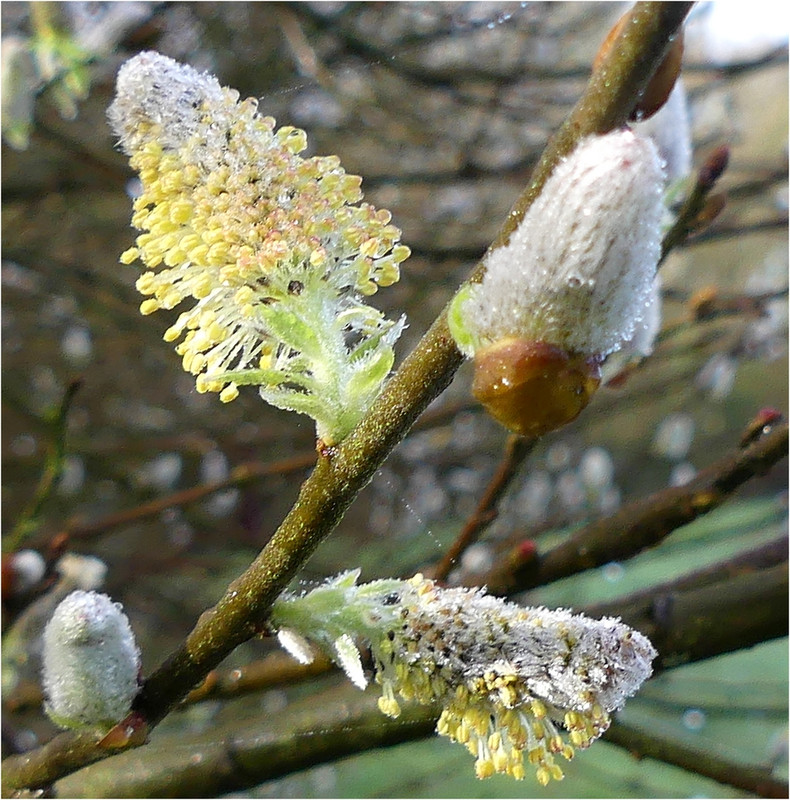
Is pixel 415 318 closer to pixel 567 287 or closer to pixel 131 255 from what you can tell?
pixel 131 255

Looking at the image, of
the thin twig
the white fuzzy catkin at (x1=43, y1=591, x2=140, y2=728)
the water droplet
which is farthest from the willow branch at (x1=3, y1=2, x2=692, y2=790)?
the water droplet

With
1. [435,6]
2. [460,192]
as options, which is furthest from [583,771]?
[435,6]

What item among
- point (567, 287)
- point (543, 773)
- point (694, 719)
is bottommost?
point (694, 719)

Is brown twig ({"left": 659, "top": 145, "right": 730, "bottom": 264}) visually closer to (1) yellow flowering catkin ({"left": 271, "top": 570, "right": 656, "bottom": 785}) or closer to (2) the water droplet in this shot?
(1) yellow flowering catkin ({"left": 271, "top": 570, "right": 656, "bottom": 785})

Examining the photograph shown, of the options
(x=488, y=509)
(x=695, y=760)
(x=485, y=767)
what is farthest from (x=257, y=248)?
(x=695, y=760)

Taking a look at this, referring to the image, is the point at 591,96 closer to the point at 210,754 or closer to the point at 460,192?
the point at 210,754

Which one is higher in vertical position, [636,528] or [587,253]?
[587,253]
